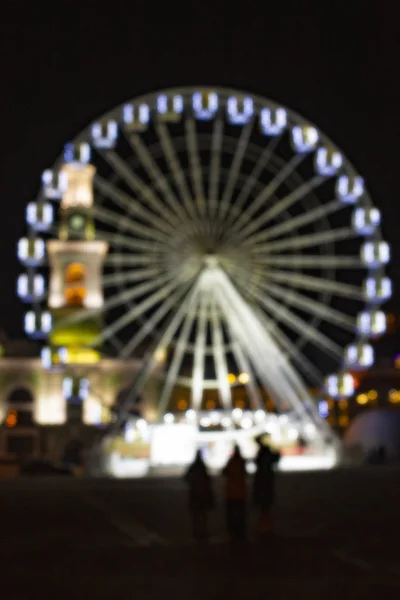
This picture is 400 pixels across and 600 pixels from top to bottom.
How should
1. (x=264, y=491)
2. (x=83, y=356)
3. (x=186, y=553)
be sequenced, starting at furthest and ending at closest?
(x=83, y=356), (x=264, y=491), (x=186, y=553)

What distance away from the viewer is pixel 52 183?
40.7 m

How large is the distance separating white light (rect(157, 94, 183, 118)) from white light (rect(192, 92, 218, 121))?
50 centimetres

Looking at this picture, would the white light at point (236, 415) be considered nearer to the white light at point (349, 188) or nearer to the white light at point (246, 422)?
the white light at point (246, 422)

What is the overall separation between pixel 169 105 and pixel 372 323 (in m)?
9.90

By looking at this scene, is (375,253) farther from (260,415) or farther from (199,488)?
(199,488)

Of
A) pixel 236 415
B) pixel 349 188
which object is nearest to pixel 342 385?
pixel 236 415


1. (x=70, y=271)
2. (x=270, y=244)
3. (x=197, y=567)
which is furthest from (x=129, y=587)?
(x=70, y=271)

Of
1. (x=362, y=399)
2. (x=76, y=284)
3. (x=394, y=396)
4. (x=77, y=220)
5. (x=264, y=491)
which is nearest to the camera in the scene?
(x=264, y=491)

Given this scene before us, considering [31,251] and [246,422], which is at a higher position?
[31,251]

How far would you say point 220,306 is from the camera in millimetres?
39156

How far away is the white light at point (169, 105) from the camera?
40.3m

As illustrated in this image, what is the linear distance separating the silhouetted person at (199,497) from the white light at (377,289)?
81.3 ft

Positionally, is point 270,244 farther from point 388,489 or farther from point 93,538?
point 93,538

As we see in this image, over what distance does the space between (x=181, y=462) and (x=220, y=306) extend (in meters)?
9.87
